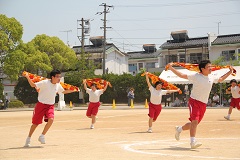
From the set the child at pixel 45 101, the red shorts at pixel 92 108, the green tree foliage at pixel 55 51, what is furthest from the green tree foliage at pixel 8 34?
the child at pixel 45 101

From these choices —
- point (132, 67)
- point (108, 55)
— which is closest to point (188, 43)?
point (108, 55)

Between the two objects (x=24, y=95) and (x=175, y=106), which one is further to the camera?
(x=24, y=95)

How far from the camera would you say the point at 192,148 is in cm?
979

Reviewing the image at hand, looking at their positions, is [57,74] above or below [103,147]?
above

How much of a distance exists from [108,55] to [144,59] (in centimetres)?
651

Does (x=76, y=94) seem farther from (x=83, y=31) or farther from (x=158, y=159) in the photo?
(x=158, y=159)

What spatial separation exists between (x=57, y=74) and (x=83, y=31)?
4941 cm

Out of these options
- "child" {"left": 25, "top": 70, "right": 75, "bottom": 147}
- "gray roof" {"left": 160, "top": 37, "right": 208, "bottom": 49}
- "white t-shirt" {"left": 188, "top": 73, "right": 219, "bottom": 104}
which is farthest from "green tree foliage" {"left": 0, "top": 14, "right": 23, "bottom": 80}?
"white t-shirt" {"left": 188, "top": 73, "right": 219, "bottom": 104}

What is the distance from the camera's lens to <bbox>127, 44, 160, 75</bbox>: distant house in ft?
230

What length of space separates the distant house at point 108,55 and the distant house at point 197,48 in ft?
29.3

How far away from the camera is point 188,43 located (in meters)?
58.9

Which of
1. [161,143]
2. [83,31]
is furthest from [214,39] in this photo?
[161,143]

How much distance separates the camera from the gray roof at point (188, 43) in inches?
2280

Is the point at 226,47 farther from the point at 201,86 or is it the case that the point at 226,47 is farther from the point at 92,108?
the point at 201,86
